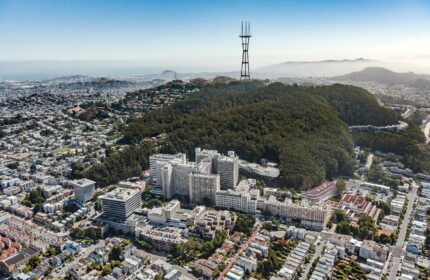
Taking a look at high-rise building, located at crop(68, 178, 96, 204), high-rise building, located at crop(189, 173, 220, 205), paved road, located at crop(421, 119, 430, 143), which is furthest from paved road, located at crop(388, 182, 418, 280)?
high-rise building, located at crop(68, 178, 96, 204)

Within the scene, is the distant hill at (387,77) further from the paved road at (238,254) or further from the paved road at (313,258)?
the paved road at (238,254)

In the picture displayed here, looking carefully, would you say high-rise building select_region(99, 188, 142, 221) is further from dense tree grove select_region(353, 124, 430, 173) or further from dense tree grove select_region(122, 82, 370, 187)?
dense tree grove select_region(353, 124, 430, 173)

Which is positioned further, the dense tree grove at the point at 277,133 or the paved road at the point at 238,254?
the dense tree grove at the point at 277,133

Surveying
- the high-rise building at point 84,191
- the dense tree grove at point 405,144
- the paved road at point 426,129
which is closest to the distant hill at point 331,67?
the paved road at point 426,129

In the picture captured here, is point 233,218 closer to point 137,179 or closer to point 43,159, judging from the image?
point 137,179

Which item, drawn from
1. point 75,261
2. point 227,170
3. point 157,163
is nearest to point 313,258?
point 227,170

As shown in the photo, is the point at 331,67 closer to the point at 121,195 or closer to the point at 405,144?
the point at 405,144
